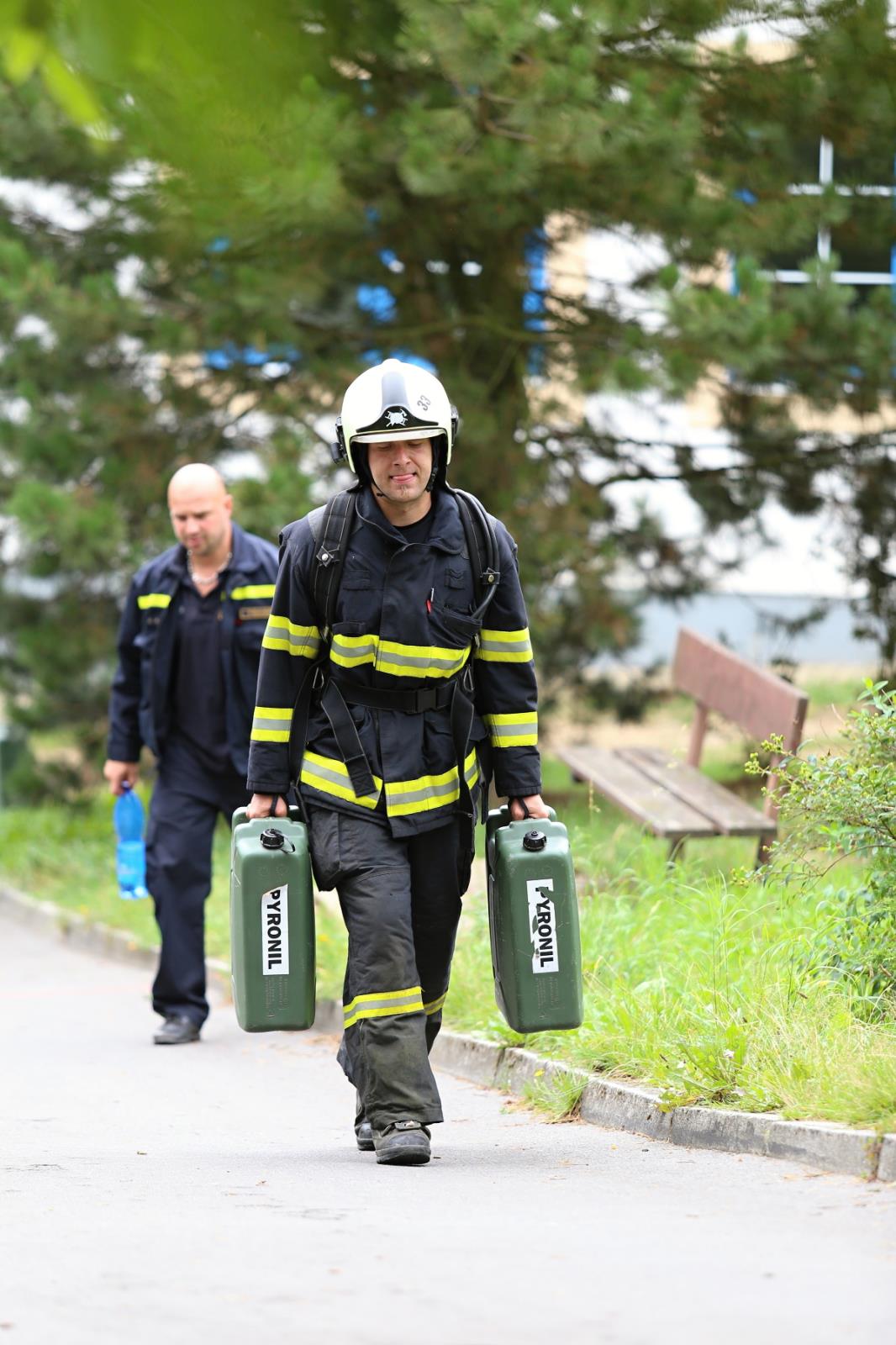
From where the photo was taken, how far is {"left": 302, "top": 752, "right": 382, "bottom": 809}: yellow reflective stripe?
576cm

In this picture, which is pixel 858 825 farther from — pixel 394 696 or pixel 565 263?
pixel 565 263

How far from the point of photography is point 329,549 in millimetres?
5758

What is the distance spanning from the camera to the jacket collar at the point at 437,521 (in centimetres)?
580

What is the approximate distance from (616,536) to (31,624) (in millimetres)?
4075

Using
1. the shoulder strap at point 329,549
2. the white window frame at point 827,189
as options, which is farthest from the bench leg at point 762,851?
the white window frame at point 827,189

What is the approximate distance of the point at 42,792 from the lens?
51.5 ft

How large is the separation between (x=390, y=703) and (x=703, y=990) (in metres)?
1.56

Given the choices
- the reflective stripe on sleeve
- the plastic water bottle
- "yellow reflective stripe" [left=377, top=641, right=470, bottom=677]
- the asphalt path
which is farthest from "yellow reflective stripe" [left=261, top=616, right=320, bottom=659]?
the plastic water bottle

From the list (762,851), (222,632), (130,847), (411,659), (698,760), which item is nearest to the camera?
(411,659)

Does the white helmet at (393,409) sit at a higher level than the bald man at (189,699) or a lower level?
higher

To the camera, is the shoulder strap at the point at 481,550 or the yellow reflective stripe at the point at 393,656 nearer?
the yellow reflective stripe at the point at 393,656

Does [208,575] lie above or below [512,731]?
above


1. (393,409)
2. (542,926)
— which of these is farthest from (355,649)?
(542,926)

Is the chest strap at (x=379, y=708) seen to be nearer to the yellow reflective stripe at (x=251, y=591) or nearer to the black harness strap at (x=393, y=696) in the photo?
the black harness strap at (x=393, y=696)
